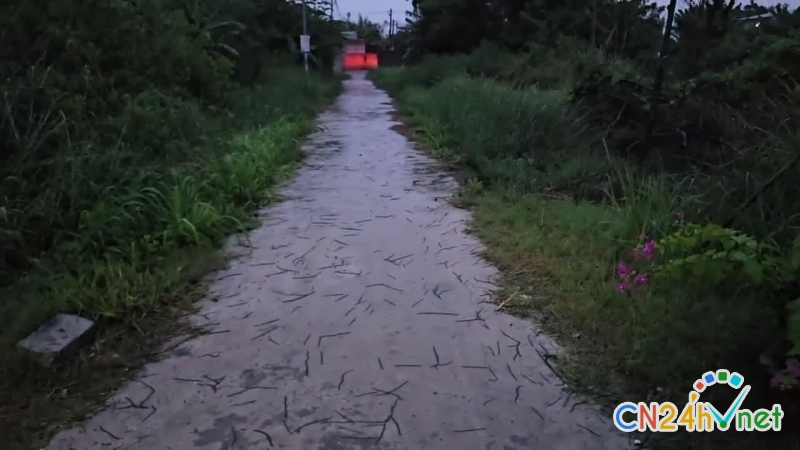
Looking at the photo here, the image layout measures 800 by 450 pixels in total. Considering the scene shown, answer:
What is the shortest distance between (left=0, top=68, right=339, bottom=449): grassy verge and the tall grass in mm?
10

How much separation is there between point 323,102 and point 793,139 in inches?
551

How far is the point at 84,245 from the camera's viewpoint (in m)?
4.44

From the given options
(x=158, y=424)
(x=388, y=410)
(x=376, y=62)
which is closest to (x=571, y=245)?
(x=388, y=410)

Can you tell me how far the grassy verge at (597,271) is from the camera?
3.00 m

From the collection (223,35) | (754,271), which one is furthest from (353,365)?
(223,35)

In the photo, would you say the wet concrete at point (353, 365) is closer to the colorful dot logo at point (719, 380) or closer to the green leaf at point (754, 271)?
the colorful dot logo at point (719, 380)

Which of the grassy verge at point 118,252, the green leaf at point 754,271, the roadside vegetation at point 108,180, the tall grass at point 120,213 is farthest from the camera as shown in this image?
the tall grass at point 120,213

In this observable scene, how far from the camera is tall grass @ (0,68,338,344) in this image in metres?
3.94

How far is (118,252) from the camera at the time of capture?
445 cm

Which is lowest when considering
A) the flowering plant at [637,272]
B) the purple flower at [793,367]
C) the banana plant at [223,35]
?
the flowering plant at [637,272]

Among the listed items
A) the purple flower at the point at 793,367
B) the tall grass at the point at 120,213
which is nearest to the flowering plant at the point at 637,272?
the purple flower at the point at 793,367

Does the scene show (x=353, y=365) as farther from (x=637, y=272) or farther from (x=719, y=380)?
(x=637, y=272)

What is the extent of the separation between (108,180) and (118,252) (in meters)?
0.94

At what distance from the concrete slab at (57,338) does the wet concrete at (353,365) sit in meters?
0.43
